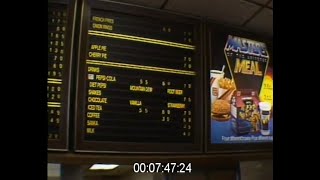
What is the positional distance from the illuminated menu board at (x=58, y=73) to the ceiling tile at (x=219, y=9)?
0.25 m

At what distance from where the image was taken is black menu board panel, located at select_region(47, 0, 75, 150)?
77 centimetres

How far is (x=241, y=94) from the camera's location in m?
0.90

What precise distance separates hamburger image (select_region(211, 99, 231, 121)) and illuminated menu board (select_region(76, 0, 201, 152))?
0.04 meters

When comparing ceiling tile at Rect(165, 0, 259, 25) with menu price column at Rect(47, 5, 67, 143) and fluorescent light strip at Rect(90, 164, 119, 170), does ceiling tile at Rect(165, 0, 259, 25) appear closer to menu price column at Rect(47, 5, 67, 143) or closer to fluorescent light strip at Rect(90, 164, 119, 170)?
menu price column at Rect(47, 5, 67, 143)

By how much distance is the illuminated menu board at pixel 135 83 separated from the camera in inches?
31.4

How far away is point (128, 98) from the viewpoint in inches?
32.4

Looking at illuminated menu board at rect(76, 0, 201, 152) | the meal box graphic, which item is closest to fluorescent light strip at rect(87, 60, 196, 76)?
illuminated menu board at rect(76, 0, 201, 152)

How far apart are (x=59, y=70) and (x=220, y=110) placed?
1.26 feet

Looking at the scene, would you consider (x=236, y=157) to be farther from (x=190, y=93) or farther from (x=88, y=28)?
A: (x=88, y=28)

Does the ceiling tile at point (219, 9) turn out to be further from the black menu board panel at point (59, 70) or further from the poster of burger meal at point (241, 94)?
the black menu board panel at point (59, 70)

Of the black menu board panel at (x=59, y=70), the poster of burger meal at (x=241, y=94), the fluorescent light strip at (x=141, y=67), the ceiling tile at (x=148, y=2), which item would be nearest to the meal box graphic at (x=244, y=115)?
the poster of burger meal at (x=241, y=94)
